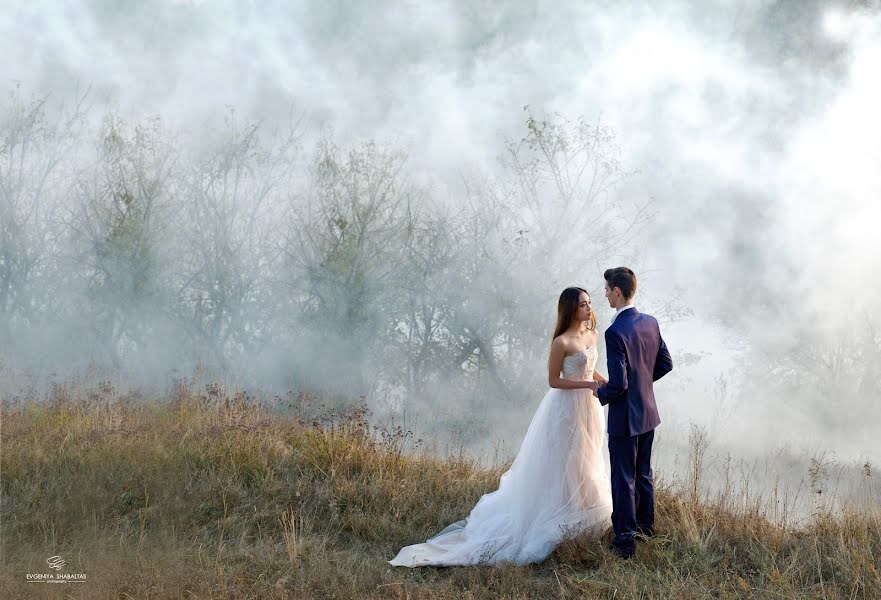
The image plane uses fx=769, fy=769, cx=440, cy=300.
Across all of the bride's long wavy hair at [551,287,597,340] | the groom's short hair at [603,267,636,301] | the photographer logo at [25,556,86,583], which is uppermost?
the groom's short hair at [603,267,636,301]

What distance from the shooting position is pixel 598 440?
5246 millimetres

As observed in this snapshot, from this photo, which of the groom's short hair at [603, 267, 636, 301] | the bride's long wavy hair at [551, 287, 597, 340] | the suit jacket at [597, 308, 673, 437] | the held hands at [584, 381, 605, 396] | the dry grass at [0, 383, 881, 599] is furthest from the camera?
the bride's long wavy hair at [551, 287, 597, 340]

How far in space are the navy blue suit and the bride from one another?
0.87ft

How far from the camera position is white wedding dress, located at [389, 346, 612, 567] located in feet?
16.4

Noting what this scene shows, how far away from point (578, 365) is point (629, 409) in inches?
20.4

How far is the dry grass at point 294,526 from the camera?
4.55 metres

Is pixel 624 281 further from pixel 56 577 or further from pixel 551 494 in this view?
pixel 56 577

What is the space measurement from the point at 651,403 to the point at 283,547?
104 inches

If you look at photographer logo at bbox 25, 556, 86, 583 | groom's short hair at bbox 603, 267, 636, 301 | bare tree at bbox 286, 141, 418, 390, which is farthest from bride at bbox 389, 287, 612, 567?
bare tree at bbox 286, 141, 418, 390

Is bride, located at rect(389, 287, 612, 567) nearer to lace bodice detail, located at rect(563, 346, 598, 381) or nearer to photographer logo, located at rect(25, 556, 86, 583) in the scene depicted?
lace bodice detail, located at rect(563, 346, 598, 381)

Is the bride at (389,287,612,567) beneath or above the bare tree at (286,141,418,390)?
beneath

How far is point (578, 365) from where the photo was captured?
5125mm

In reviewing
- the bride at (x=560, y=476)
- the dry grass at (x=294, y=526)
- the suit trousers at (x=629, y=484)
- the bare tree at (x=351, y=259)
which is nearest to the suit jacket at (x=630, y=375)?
the suit trousers at (x=629, y=484)

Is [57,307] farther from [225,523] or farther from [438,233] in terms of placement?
[225,523]
